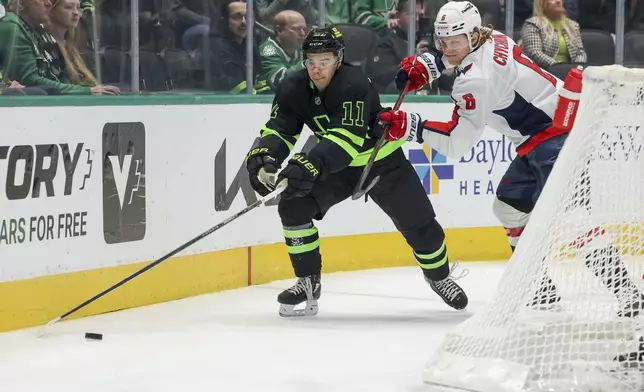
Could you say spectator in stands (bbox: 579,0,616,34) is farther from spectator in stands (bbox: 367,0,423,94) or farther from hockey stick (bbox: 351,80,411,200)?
hockey stick (bbox: 351,80,411,200)

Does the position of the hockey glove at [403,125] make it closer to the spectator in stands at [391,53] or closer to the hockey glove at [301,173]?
the hockey glove at [301,173]

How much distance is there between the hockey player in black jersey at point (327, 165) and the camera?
432 centimetres

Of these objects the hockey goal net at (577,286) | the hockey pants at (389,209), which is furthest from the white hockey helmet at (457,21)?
the hockey goal net at (577,286)

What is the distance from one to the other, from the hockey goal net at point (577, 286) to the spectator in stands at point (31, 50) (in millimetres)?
1917

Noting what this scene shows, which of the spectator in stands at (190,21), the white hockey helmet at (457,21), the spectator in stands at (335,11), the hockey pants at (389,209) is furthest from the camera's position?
the spectator in stands at (335,11)

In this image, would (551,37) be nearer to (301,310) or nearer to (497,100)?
(497,100)

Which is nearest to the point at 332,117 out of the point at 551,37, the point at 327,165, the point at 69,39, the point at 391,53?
the point at 327,165

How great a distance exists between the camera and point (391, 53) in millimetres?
6172

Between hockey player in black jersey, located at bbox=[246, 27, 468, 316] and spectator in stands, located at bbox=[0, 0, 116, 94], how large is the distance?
32.2 inches

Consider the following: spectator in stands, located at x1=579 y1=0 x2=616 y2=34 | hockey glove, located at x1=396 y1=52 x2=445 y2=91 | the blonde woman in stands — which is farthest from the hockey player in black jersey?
spectator in stands, located at x1=579 y1=0 x2=616 y2=34

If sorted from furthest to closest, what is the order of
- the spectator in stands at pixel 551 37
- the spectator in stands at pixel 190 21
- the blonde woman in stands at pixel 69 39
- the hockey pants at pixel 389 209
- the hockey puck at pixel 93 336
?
the spectator in stands at pixel 551 37
the spectator in stands at pixel 190 21
the blonde woman in stands at pixel 69 39
the hockey pants at pixel 389 209
the hockey puck at pixel 93 336

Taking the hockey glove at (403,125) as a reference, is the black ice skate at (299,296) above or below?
below

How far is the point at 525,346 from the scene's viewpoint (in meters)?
3.35

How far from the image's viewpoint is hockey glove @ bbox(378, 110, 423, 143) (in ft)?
13.9
